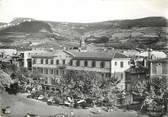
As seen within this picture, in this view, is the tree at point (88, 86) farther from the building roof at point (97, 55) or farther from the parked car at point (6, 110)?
the parked car at point (6, 110)

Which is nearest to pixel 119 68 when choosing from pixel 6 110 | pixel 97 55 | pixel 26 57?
pixel 97 55

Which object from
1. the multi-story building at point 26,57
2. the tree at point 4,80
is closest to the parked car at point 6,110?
the tree at point 4,80

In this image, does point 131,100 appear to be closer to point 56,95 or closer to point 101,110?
point 101,110

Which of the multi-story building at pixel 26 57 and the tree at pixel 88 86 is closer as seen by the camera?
the tree at pixel 88 86

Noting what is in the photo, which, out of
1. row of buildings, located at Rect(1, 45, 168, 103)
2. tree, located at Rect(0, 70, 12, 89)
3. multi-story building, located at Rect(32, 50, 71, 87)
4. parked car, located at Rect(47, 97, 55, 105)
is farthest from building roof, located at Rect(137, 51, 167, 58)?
tree, located at Rect(0, 70, 12, 89)

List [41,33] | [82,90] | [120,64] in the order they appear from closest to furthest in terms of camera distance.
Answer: [120,64]
[82,90]
[41,33]

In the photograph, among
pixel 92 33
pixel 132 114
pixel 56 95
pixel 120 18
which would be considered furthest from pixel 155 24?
pixel 56 95

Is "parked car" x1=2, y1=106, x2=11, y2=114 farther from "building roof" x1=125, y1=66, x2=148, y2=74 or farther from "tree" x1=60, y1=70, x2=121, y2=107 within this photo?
"building roof" x1=125, y1=66, x2=148, y2=74
